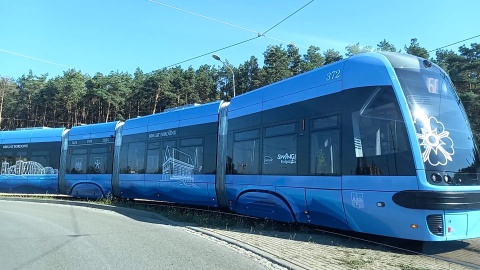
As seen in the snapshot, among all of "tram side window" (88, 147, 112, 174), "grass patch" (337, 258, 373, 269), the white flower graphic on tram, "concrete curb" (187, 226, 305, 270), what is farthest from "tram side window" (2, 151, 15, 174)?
the white flower graphic on tram

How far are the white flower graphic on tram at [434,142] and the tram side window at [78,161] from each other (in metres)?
Result: 17.4

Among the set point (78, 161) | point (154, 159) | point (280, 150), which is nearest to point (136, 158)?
point (154, 159)

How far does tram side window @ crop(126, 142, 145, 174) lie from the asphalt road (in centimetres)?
475

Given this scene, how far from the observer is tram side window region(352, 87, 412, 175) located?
7543mm

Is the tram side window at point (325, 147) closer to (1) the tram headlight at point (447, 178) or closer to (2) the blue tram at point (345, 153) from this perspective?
(2) the blue tram at point (345, 153)

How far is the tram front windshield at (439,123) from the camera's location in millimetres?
7469

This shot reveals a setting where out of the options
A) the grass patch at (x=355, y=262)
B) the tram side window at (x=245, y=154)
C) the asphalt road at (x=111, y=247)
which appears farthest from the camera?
the tram side window at (x=245, y=154)

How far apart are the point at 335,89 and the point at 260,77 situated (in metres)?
43.5

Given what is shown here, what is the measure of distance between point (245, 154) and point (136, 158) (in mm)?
7324

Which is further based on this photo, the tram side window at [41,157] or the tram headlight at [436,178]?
the tram side window at [41,157]

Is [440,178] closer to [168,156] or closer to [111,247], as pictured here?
[111,247]

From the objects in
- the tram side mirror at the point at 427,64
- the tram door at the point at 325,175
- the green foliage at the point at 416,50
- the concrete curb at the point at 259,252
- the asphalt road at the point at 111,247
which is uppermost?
the green foliage at the point at 416,50

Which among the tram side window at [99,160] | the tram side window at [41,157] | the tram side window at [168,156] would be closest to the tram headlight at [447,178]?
the tram side window at [168,156]

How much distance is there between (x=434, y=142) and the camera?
7.53 meters
